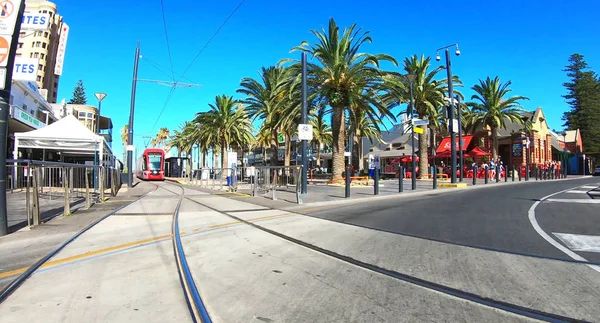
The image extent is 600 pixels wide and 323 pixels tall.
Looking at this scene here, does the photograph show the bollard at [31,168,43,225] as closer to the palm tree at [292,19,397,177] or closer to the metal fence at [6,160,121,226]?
the metal fence at [6,160,121,226]

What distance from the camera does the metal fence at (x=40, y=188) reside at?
27.6 ft

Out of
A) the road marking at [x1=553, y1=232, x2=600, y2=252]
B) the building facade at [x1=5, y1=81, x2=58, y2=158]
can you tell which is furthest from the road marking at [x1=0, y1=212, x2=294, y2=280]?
the building facade at [x1=5, y1=81, x2=58, y2=158]

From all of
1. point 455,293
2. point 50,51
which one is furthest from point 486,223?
point 50,51

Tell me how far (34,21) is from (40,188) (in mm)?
4192

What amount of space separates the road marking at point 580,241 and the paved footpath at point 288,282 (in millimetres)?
1323

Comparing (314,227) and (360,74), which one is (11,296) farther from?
(360,74)

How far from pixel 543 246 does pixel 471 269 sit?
86.6 inches

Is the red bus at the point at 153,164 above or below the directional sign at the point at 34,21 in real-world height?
below

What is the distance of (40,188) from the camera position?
9570mm

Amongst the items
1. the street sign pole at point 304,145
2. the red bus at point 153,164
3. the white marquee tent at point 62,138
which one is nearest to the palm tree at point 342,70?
the street sign pole at point 304,145

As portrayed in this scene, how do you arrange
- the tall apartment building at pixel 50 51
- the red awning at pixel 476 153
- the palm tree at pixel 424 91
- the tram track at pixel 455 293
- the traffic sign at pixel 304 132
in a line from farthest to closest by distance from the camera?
the tall apartment building at pixel 50 51, the red awning at pixel 476 153, the palm tree at pixel 424 91, the traffic sign at pixel 304 132, the tram track at pixel 455 293

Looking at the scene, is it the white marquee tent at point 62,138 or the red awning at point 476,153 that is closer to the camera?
the white marquee tent at point 62,138

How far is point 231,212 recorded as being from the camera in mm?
11164

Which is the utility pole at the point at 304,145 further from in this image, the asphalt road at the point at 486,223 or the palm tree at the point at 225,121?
the palm tree at the point at 225,121
